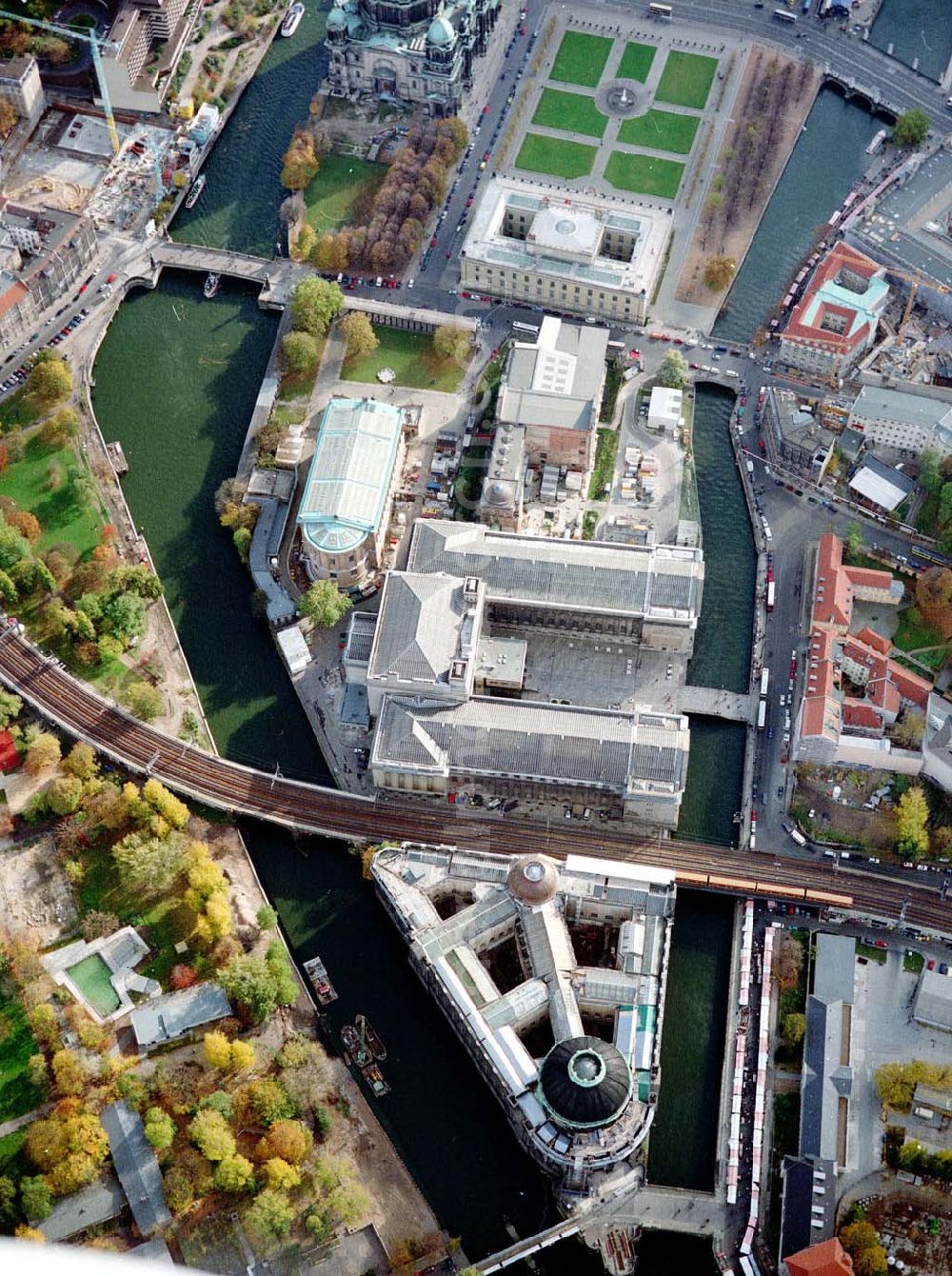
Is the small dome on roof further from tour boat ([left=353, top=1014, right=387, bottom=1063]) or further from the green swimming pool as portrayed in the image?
the green swimming pool

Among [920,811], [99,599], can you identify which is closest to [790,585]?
[920,811]

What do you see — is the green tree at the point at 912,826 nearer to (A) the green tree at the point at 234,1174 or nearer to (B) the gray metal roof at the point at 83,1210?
(A) the green tree at the point at 234,1174

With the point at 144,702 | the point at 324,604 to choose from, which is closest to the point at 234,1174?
the point at 144,702

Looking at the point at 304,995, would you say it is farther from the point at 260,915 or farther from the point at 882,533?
the point at 882,533

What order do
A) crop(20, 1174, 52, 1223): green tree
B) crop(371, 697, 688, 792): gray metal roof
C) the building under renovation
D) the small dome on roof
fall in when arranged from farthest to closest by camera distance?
crop(371, 697, 688, 792): gray metal roof, the small dome on roof, the building under renovation, crop(20, 1174, 52, 1223): green tree

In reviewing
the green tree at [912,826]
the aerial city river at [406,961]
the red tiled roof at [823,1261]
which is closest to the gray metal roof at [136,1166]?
the aerial city river at [406,961]

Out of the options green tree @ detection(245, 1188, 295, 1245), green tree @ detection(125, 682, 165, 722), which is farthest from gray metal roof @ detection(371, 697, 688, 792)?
green tree @ detection(245, 1188, 295, 1245)

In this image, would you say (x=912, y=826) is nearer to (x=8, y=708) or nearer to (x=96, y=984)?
(x=96, y=984)
